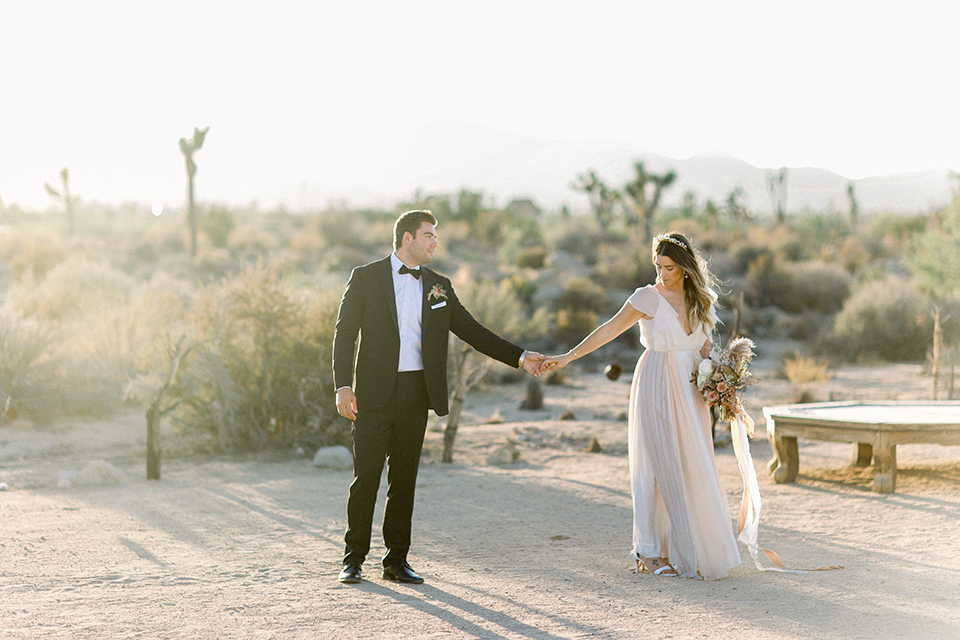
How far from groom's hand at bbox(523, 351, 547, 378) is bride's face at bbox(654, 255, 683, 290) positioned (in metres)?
0.93

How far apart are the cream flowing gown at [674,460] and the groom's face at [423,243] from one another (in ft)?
4.24

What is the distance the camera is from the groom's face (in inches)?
224

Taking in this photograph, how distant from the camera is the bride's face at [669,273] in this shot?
234 inches

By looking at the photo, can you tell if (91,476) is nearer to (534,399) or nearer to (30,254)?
(534,399)

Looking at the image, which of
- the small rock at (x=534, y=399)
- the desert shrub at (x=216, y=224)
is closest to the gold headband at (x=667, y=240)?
the small rock at (x=534, y=399)

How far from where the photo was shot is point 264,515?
7.79 metres

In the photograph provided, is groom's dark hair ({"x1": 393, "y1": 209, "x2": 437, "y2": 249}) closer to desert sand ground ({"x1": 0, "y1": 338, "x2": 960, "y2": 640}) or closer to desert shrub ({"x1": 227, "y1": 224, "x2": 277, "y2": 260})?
desert sand ground ({"x1": 0, "y1": 338, "x2": 960, "y2": 640})

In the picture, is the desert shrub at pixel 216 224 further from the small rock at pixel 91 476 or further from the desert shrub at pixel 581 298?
the small rock at pixel 91 476

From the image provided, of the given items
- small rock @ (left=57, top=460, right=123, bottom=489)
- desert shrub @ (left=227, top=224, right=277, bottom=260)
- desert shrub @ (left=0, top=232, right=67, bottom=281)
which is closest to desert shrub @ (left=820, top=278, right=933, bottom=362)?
small rock @ (left=57, top=460, right=123, bottom=489)

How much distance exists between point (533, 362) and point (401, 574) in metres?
1.63

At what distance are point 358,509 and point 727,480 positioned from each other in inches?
187

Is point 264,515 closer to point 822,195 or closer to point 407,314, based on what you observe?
point 407,314

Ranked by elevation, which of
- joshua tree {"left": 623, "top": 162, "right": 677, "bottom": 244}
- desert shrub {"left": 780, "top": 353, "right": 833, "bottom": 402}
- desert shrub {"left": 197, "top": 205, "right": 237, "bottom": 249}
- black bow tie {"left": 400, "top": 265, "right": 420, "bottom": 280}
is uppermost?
joshua tree {"left": 623, "top": 162, "right": 677, "bottom": 244}

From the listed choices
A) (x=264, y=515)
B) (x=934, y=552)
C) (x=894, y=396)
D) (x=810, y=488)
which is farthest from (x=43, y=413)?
(x=894, y=396)
